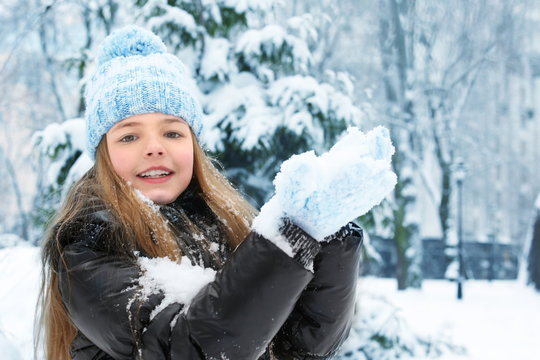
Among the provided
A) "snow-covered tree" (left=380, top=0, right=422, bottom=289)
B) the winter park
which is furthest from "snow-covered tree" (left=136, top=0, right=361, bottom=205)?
"snow-covered tree" (left=380, top=0, right=422, bottom=289)

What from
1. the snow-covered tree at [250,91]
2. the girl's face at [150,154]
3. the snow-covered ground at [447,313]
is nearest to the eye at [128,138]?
the girl's face at [150,154]

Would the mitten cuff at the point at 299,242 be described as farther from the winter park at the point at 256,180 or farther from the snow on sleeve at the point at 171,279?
the snow on sleeve at the point at 171,279

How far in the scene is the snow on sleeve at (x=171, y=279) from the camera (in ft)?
3.66

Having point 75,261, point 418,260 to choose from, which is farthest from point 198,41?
point 418,260

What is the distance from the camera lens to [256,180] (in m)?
4.20

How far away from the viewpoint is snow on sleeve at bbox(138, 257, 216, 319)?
43.9 inches

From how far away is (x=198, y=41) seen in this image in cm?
432

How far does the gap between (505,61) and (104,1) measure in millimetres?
10800

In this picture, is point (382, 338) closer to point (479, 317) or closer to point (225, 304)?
point (225, 304)

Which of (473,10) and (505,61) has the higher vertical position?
(473,10)

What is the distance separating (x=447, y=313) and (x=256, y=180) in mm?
6699

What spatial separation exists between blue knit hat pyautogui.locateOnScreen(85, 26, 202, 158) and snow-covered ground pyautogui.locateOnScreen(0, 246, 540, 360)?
3.22 ft

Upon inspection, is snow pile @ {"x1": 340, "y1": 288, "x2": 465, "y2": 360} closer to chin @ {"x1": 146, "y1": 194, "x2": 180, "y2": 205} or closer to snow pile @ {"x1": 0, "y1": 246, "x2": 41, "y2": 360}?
snow pile @ {"x1": 0, "y1": 246, "x2": 41, "y2": 360}

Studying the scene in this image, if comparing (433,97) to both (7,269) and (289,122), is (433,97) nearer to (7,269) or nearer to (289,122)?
(289,122)
